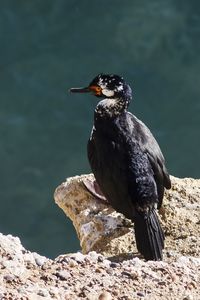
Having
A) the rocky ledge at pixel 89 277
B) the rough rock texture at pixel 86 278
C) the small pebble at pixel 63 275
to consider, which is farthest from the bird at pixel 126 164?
the small pebble at pixel 63 275

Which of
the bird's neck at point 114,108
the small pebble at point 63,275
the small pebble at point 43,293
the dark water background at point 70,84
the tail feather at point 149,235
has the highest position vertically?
the dark water background at point 70,84

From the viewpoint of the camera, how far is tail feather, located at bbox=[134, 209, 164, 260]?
8.72 meters

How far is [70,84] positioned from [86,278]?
37.8 feet

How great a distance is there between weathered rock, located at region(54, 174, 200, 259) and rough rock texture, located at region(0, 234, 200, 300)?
1888mm

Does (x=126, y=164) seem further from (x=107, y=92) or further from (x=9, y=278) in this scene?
(x=9, y=278)

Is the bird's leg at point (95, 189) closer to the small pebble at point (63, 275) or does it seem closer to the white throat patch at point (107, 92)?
the white throat patch at point (107, 92)

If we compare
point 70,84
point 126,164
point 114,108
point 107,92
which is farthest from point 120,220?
point 70,84

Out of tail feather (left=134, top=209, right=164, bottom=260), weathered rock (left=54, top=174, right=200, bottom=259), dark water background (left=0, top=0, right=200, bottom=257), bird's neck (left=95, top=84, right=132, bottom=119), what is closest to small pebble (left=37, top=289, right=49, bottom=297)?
tail feather (left=134, top=209, right=164, bottom=260)

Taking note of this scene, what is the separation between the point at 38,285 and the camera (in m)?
6.52

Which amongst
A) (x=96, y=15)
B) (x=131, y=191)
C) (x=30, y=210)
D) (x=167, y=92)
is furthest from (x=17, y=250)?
(x=96, y=15)

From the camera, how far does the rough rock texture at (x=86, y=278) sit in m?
6.46

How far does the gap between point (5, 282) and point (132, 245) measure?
3035 millimetres

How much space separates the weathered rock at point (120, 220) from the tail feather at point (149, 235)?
0.62 feet

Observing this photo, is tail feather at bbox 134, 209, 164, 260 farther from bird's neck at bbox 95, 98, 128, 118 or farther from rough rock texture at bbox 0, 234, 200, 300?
rough rock texture at bbox 0, 234, 200, 300
